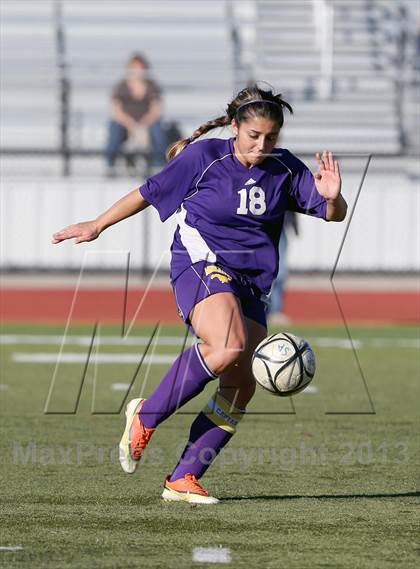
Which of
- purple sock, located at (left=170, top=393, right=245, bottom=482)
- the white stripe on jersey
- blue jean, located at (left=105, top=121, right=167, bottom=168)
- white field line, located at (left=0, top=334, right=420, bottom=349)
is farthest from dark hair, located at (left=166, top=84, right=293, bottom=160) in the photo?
blue jean, located at (left=105, top=121, right=167, bottom=168)

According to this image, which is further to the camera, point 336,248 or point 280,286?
point 336,248

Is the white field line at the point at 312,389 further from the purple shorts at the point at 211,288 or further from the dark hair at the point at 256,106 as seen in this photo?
the dark hair at the point at 256,106

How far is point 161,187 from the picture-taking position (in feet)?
16.7

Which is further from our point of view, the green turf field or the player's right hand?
the player's right hand

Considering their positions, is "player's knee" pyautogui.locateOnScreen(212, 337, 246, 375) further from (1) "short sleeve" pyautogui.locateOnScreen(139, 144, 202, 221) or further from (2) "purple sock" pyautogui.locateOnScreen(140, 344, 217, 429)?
(1) "short sleeve" pyautogui.locateOnScreen(139, 144, 202, 221)

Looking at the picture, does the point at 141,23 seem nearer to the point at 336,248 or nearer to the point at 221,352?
the point at 336,248

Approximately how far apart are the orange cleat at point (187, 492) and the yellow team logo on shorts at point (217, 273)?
0.86 meters

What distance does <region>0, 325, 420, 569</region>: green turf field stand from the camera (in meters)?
4.16

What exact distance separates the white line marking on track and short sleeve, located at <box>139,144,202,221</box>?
1527 millimetres

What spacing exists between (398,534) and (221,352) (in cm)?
100

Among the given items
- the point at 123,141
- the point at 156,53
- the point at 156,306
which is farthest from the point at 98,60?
the point at 156,306

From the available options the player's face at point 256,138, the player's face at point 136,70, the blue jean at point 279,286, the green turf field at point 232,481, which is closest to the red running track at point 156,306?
the blue jean at point 279,286

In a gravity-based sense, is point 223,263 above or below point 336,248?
above

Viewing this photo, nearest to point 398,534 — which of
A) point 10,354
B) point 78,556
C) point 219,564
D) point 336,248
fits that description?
point 219,564
